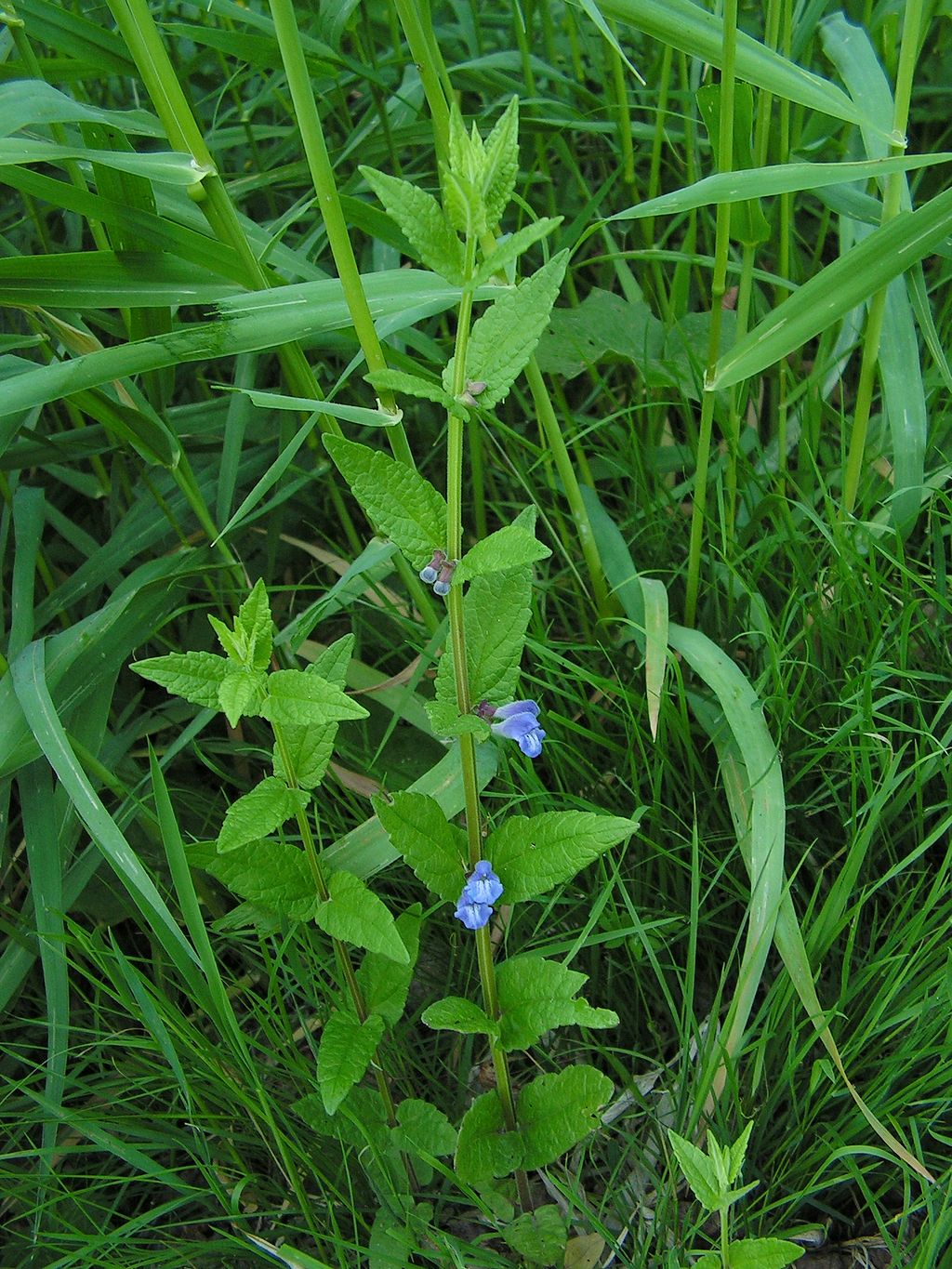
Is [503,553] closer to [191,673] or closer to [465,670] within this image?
[465,670]

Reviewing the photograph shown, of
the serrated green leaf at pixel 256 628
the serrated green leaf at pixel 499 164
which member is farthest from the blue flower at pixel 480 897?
the serrated green leaf at pixel 499 164

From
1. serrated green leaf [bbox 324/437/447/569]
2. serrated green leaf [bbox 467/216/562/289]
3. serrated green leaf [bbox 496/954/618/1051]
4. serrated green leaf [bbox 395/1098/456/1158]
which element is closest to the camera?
serrated green leaf [bbox 467/216/562/289]

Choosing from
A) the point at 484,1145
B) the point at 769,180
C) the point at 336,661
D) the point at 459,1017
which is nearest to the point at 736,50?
the point at 769,180

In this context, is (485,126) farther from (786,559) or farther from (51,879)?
(51,879)

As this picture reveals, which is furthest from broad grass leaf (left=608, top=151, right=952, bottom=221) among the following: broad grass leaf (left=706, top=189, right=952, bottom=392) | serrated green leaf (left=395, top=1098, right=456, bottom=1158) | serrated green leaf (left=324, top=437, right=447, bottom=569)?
serrated green leaf (left=395, top=1098, right=456, bottom=1158)

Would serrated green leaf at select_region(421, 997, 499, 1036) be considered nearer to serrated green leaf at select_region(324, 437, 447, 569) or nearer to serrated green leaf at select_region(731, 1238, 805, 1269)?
serrated green leaf at select_region(731, 1238, 805, 1269)
